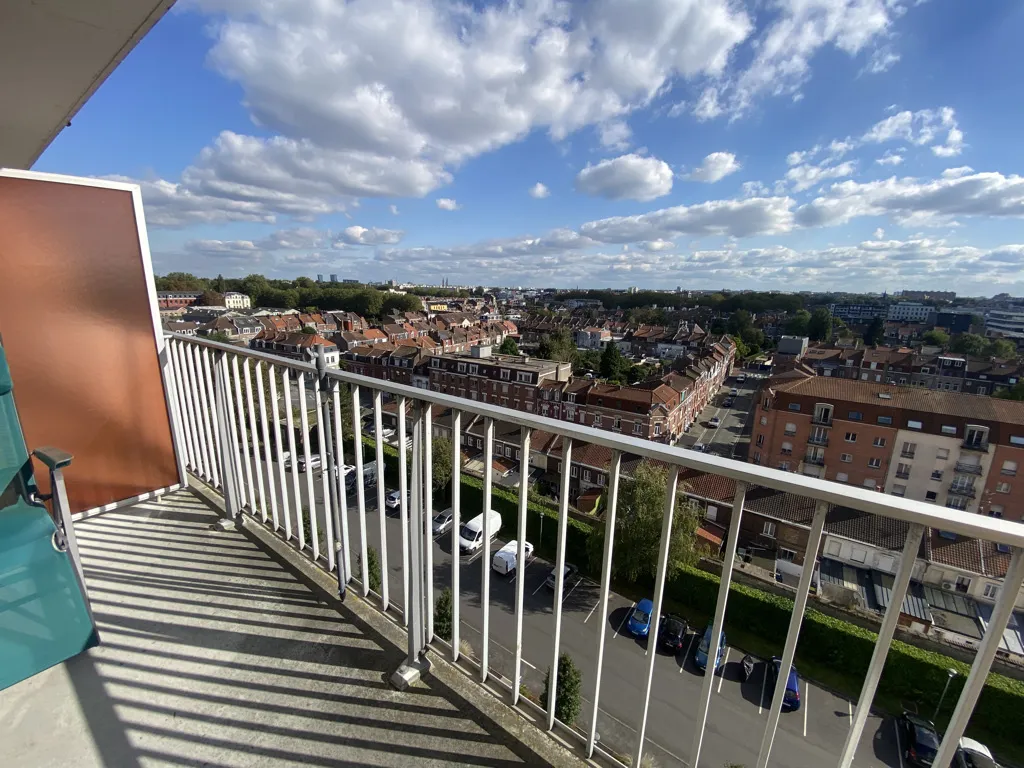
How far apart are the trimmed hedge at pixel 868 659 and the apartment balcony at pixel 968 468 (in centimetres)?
941

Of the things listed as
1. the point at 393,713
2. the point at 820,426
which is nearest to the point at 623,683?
the point at 393,713

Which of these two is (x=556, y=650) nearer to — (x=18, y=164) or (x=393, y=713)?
(x=393, y=713)

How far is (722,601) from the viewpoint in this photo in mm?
951

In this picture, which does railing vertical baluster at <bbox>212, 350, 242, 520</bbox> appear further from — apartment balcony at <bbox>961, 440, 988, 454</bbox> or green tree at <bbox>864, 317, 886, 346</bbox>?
green tree at <bbox>864, 317, 886, 346</bbox>

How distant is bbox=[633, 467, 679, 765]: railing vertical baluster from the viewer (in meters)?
0.96

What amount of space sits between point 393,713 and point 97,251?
8.56 ft

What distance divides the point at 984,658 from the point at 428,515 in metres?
1.30

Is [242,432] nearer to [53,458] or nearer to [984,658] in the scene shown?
[53,458]

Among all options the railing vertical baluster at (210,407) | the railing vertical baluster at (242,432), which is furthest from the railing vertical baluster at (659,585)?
A: the railing vertical baluster at (210,407)

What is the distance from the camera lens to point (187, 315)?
46562mm

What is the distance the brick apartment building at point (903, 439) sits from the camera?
47.4 feet

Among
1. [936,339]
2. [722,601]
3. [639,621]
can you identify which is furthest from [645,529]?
[936,339]

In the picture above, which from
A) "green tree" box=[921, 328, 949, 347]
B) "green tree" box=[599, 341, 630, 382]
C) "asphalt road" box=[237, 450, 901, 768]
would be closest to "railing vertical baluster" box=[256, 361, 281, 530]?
"asphalt road" box=[237, 450, 901, 768]

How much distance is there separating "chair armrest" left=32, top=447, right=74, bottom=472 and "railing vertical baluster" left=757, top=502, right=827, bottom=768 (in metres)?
2.06
